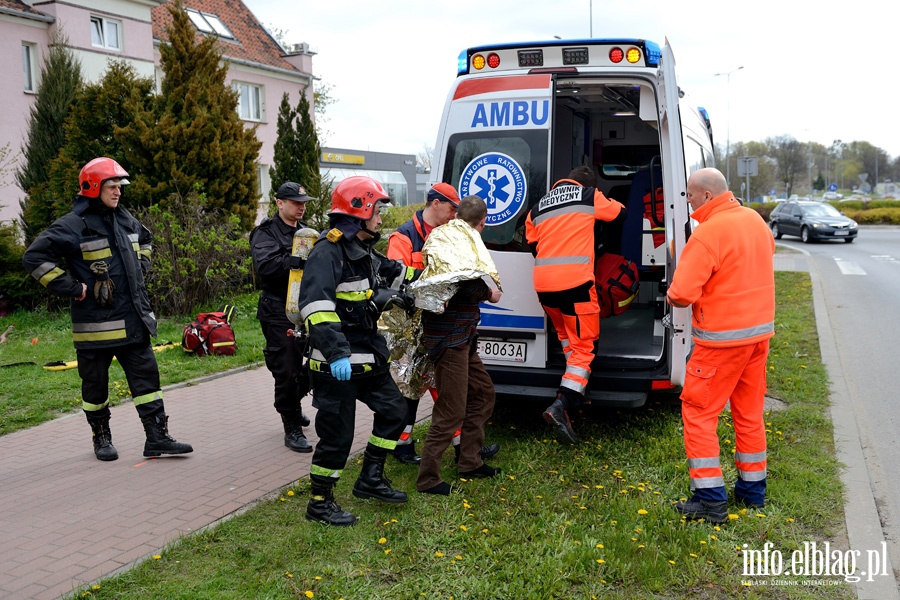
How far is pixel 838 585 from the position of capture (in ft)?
12.0

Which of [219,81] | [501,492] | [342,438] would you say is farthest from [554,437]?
[219,81]

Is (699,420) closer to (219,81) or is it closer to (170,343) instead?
(170,343)

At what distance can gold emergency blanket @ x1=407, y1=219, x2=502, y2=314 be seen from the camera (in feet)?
15.0

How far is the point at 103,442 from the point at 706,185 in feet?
14.9

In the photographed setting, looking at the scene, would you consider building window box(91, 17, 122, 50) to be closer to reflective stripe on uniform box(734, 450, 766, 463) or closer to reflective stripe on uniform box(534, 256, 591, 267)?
reflective stripe on uniform box(534, 256, 591, 267)

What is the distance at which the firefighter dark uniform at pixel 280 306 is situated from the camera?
5.53m

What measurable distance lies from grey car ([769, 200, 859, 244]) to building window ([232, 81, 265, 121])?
21.9 metres

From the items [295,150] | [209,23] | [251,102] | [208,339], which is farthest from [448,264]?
[251,102]

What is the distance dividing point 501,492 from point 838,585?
6.23 ft

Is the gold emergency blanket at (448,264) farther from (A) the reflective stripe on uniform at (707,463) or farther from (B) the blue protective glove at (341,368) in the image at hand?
(A) the reflective stripe on uniform at (707,463)

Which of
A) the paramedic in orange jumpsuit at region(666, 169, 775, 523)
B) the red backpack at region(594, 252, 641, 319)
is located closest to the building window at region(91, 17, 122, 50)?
the red backpack at region(594, 252, 641, 319)

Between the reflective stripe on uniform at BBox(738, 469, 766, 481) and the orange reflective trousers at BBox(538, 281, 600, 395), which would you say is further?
the orange reflective trousers at BBox(538, 281, 600, 395)

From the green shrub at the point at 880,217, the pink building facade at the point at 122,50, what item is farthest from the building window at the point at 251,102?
the green shrub at the point at 880,217

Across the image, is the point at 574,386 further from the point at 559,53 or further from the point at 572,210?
the point at 559,53
